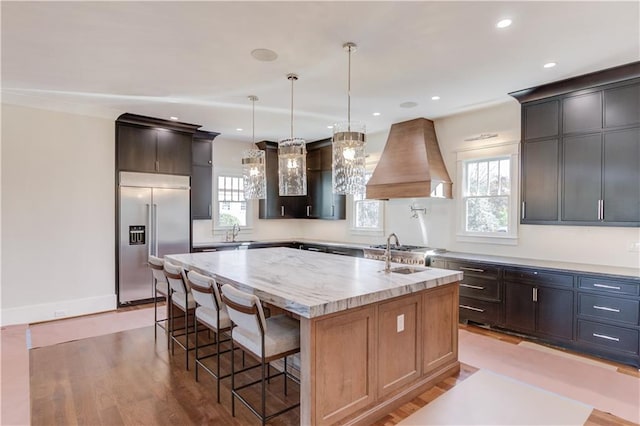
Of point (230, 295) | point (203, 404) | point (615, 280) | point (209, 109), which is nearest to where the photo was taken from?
point (230, 295)

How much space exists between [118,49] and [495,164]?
A: 15.4 ft

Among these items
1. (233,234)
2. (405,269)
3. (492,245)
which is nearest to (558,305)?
(492,245)

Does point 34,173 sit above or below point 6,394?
above

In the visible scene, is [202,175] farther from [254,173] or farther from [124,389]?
[124,389]

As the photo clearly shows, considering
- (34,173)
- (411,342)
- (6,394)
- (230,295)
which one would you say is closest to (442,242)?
(411,342)

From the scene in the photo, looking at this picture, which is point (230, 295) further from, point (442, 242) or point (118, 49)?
point (442, 242)

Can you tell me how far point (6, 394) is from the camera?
9.07ft

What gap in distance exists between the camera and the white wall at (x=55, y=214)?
A: 14.5 feet

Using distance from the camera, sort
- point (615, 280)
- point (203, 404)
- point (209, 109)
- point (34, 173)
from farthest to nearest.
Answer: point (209, 109), point (34, 173), point (615, 280), point (203, 404)

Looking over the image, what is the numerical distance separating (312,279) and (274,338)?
62cm

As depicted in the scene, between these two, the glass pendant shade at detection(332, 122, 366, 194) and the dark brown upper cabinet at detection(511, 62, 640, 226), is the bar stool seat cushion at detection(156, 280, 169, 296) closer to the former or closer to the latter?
the glass pendant shade at detection(332, 122, 366, 194)

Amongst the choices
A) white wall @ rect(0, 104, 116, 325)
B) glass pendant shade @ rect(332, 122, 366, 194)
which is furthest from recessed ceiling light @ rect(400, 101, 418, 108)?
white wall @ rect(0, 104, 116, 325)

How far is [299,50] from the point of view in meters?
3.08

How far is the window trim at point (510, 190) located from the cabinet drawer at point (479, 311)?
36.2 inches
